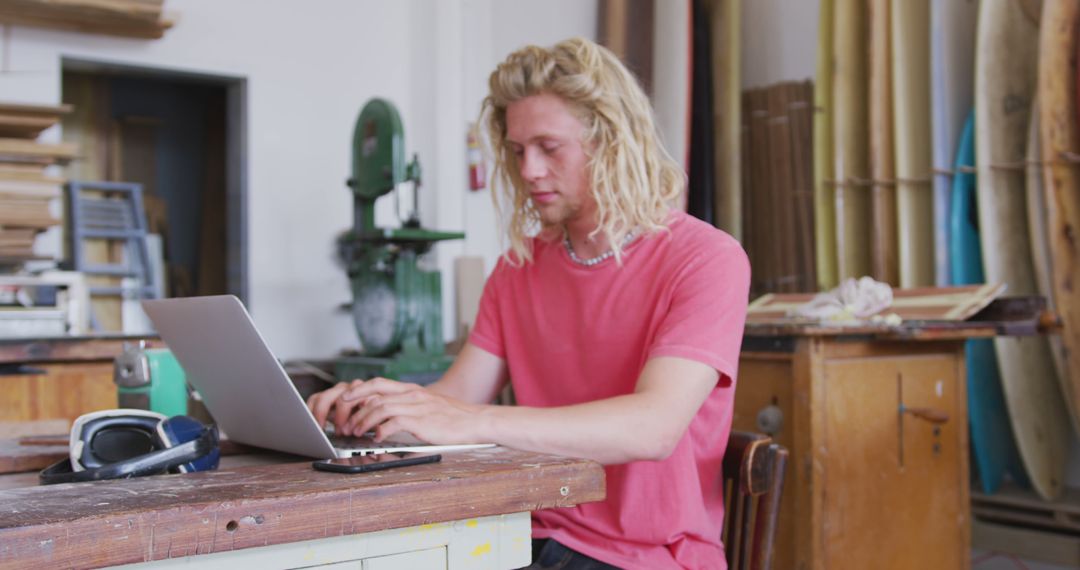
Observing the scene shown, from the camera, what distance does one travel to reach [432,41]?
215 inches

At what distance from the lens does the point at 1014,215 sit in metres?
3.78

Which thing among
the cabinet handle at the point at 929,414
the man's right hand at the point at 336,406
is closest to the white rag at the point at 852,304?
the cabinet handle at the point at 929,414

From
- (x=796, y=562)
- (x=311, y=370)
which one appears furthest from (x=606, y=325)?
(x=311, y=370)

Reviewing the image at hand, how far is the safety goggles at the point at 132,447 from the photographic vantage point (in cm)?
103

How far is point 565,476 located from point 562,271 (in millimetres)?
759

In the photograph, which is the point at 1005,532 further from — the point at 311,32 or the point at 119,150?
the point at 119,150

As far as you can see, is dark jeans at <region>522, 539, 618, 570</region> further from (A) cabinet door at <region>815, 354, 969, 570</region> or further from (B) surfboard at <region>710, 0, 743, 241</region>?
(B) surfboard at <region>710, 0, 743, 241</region>

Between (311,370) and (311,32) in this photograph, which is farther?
(311,32)

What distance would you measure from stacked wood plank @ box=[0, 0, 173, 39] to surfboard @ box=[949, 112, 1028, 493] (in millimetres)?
3501

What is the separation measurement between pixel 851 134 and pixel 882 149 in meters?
0.19

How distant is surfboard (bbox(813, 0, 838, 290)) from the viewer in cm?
431

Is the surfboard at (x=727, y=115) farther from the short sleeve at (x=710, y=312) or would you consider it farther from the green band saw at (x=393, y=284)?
the short sleeve at (x=710, y=312)

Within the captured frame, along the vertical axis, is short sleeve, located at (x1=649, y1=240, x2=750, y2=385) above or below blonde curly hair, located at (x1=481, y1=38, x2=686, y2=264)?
below

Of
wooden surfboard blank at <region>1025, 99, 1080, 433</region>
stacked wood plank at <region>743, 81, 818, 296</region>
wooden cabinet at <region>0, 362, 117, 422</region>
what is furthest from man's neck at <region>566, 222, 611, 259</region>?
stacked wood plank at <region>743, 81, 818, 296</region>
